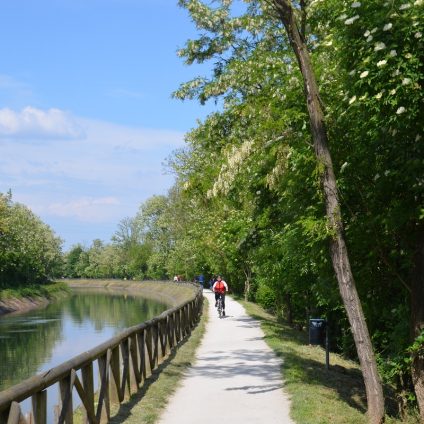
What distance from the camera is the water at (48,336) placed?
1017 inches

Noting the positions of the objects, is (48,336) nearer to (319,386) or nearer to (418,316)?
(319,386)

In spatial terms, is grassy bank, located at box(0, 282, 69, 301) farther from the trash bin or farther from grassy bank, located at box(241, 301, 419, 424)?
→ the trash bin

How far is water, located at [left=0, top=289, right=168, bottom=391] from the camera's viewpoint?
84.8 ft

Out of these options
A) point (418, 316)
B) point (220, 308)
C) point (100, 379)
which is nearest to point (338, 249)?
point (418, 316)

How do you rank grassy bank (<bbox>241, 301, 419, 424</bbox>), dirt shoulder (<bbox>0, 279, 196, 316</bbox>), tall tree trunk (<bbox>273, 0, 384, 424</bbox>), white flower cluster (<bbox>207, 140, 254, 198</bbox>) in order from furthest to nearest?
dirt shoulder (<bbox>0, 279, 196, 316</bbox>), white flower cluster (<bbox>207, 140, 254, 198</bbox>), grassy bank (<bbox>241, 301, 419, 424</bbox>), tall tree trunk (<bbox>273, 0, 384, 424</bbox>)

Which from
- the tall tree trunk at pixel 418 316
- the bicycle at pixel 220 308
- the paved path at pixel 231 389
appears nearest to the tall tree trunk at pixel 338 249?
the tall tree trunk at pixel 418 316

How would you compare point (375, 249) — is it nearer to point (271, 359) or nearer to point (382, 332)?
point (382, 332)

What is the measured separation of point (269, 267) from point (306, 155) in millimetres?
12395

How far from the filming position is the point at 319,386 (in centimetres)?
1166

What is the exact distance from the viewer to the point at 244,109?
519 inches

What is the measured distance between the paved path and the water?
851cm

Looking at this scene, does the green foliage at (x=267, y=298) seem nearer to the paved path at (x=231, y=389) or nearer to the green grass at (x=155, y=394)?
the paved path at (x=231, y=389)

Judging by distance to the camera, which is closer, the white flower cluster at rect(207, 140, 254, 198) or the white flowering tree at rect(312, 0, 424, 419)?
Answer: the white flowering tree at rect(312, 0, 424, 419)

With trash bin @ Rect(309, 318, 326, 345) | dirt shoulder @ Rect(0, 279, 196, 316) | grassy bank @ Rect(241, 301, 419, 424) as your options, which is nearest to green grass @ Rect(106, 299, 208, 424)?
grassy bank @ Rect(241, 301, 419, 424)
